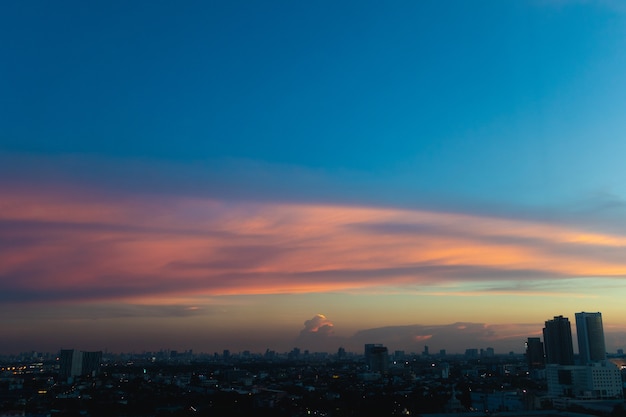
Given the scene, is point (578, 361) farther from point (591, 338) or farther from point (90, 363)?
point (90, 363)

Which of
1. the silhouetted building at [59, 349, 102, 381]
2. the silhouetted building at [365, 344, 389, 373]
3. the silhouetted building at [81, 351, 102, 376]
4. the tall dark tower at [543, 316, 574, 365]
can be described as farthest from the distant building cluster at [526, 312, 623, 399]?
the silhouetted building at [81, 351, 102, 376]

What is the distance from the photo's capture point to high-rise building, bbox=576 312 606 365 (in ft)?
178

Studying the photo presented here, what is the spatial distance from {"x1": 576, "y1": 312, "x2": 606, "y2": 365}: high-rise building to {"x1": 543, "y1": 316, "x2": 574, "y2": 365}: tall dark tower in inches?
56.1

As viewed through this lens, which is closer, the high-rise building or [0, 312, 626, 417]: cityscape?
[0, 312, 626, 417]: cityscape

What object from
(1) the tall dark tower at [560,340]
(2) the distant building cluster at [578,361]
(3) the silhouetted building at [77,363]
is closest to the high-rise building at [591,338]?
(2) the distant building cluster at [578,361]

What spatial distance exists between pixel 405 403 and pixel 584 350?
110 feet

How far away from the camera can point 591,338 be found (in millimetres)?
54688

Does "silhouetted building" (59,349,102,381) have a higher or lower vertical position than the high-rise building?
lower

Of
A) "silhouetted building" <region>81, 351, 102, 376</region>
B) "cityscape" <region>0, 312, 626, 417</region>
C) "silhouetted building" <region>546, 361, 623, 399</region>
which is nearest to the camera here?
"cityscape" <region>0, 312, 626, 417</region>

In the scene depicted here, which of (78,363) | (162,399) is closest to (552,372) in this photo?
(162,399)

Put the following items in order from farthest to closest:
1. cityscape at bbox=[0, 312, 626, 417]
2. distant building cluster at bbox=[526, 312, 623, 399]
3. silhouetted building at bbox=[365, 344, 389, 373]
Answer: silhouetted building at bbox=[365, 344, 389, 373] < distant building cluster at bbox=[526, 312, 623, 399] < cityscape at bbox=[0, 312, 626, 417]

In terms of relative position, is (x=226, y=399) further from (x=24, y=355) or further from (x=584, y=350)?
(x=24, y=355)

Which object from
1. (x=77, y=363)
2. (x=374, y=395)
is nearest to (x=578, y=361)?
(x=374, y=395)

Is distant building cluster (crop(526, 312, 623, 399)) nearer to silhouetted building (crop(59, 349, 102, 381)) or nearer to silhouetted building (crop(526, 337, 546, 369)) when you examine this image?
silhouetted building (crop(526, 337, 546, 369))
